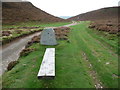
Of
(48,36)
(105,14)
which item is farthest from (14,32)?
(105,14)

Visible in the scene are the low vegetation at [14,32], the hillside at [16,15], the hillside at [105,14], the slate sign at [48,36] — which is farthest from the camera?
the hillside at [105,14]

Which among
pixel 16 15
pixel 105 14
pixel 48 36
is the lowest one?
pixel 48 36

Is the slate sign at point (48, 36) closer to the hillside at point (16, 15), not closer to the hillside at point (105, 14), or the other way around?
the hillside at point (16, 15)

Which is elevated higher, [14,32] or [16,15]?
[16,15]

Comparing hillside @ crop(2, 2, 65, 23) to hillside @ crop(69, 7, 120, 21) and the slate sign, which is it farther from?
the slate sign

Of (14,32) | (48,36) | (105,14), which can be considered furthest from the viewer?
(105,14)

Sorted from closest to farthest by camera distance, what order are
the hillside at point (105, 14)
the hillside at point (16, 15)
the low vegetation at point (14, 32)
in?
the low vegetation at point (14, 32) → the hillside at point (16, 15) → the hillside at point (105, 14)

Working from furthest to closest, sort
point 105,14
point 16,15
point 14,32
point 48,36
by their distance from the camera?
point 105,14, point 16,15, point 14,32, point 48,36

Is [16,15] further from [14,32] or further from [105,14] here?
[105,14]

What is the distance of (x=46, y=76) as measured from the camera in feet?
22.0

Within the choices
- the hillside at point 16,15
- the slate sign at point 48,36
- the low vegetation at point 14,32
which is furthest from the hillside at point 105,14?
the slate sign at point 48,36

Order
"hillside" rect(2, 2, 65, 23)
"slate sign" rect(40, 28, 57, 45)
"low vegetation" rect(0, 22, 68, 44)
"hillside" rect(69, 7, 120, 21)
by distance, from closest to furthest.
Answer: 1. "slate sign" rect(40, 28, 57, 45)
2. "low vegetation" rect(0, 22, 68, 44)
3. "hillside" rect(2, 2, 65, 23)
4. "hillside" rect(69, 7, 120, 21)

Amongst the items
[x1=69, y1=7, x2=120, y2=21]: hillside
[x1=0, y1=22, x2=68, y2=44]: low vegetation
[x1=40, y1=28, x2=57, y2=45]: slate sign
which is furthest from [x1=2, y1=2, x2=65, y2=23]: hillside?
[x1=40, y1=28, x2=57, y2=45]: slate sign

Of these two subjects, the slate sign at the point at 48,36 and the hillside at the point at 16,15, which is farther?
the hillside at the point at 16,15
